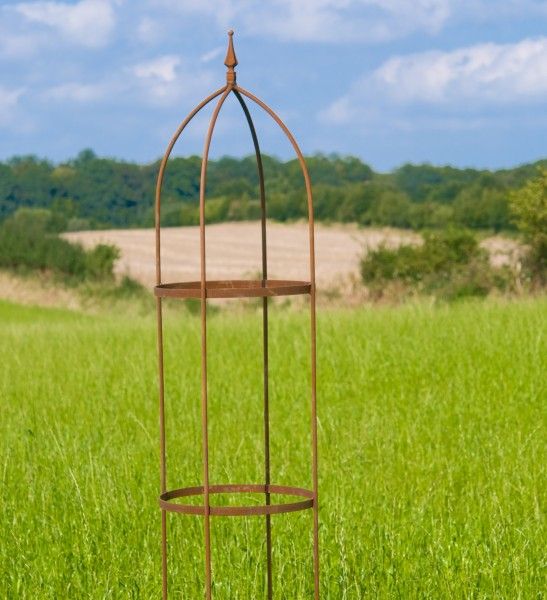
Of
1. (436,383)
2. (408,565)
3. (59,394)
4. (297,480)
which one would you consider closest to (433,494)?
(297,480)

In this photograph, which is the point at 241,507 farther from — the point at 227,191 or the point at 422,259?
the point at 227,191

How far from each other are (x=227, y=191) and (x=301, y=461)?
21939 mm

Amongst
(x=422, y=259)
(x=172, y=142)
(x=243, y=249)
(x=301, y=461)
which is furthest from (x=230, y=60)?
(x=243, y=249)

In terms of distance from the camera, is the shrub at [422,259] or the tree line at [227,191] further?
the tree line at [227,191]

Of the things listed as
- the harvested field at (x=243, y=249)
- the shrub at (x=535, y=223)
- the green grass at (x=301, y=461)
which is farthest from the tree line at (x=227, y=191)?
the green grass at (x=301, y=461)

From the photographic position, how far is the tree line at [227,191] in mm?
23375

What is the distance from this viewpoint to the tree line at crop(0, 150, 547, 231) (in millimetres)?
23375

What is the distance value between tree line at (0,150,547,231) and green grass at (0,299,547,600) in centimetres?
1564

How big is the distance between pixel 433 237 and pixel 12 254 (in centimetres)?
819

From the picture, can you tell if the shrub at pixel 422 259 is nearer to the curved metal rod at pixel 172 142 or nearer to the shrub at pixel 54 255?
the shrub at pixel 54 255

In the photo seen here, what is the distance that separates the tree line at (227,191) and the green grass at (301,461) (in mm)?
15643

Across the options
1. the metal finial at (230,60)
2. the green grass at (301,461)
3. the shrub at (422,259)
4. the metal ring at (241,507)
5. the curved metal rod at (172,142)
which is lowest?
the green grass at (301,461)

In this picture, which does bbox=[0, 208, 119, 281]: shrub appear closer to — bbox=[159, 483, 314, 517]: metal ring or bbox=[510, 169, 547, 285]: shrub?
bbox=[510, 169, 547, 285]: shrub

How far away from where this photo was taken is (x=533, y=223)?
14719 mm
